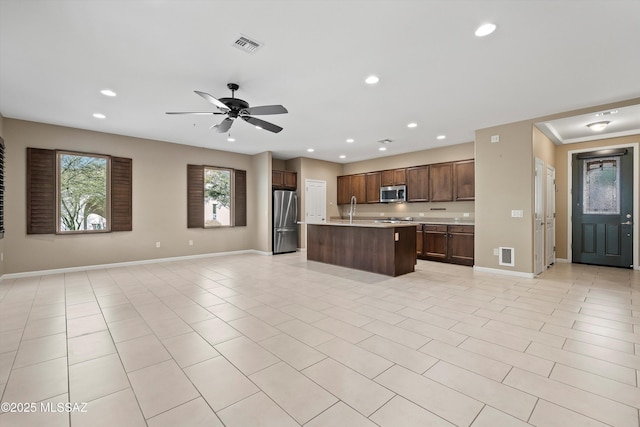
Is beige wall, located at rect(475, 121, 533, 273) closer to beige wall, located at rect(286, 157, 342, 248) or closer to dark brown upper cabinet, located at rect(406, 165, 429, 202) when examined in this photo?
dark brown upper cabinet, located at rect(406, 165, 429, 202)

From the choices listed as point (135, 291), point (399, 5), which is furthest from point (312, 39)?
point (135, 291)

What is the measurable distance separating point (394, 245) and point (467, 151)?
3.30 m

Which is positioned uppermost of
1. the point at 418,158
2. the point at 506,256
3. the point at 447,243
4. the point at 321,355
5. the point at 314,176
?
the point at 418,158

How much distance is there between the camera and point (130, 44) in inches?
107

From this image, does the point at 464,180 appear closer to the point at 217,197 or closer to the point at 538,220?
the point at 538,220

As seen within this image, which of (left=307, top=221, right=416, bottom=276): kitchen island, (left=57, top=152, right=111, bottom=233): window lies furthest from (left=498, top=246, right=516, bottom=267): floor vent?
(left=57, top=152, right=111, bottom=233): window

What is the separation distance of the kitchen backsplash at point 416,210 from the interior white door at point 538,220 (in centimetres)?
144

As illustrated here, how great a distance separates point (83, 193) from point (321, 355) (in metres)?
5.98

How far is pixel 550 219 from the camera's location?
5.93 meters

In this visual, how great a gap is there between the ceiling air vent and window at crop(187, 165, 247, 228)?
486cm

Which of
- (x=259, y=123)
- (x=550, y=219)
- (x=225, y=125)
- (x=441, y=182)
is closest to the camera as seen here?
(x=259, y=123)

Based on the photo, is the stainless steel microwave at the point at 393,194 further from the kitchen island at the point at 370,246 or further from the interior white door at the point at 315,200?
the kitchen island at the point at 370,246

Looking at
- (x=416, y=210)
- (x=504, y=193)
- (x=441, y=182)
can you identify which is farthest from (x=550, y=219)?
(x=416, y=210)

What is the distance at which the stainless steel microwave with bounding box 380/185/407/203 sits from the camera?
761 centimetres
